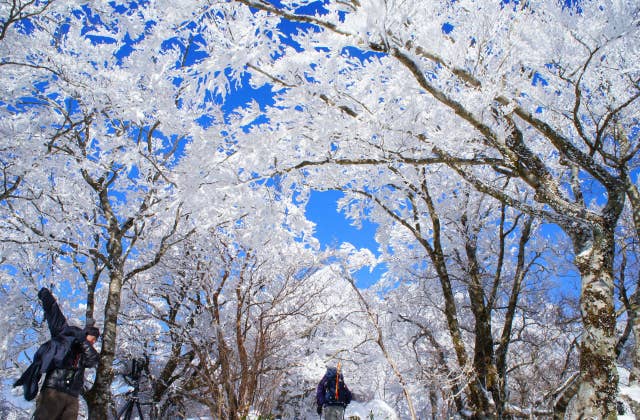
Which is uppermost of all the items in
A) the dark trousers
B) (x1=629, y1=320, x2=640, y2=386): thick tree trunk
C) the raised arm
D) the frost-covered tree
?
the frost-covered tree

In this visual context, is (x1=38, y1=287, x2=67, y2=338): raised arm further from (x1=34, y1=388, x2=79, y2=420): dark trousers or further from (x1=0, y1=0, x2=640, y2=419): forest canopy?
(x1=0, y1=0, x2=640, y2=419): forest canopy

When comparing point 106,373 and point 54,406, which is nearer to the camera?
point 54,406

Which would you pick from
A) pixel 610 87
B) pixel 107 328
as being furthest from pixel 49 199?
pixel 610 87

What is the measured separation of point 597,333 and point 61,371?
223 inches

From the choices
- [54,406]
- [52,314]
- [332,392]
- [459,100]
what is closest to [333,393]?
[332,392]

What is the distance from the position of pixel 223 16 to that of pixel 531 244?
30.5 ft

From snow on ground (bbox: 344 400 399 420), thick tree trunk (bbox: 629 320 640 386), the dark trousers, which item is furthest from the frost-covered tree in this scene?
snow on ground (bbox: 344 400 399 420)

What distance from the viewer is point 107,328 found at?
22.4 feet

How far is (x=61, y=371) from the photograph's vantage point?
165 inches

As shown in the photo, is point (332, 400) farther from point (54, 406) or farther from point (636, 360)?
point (636, 360)

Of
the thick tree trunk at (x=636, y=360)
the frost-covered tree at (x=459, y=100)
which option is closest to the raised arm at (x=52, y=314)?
the frost-covered tree at (x=459, y=100)

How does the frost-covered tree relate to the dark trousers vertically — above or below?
above

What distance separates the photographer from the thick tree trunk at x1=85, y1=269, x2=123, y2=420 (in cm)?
630

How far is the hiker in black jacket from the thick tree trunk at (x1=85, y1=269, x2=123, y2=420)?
2.40 m
